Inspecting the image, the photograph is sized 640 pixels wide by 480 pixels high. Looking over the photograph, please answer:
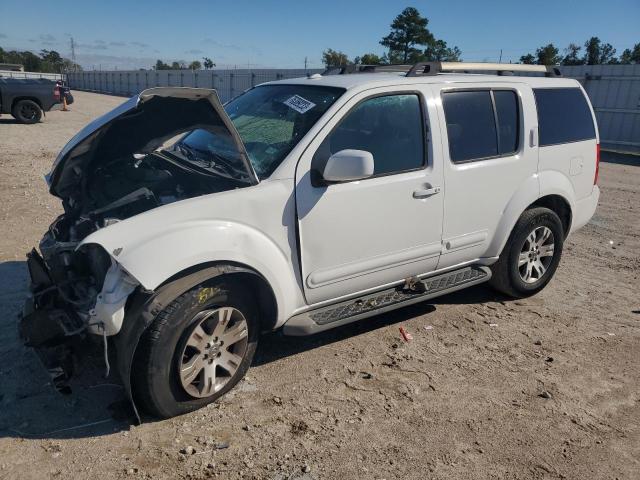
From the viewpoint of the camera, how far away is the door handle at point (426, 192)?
391cm

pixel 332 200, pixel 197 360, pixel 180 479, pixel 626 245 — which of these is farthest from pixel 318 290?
pixel 626 245

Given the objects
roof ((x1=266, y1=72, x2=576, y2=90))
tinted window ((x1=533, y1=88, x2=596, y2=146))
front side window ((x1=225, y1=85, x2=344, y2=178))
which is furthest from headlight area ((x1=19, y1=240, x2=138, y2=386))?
tinted window ((x1=533, y1=88, x2=596, y2=146))

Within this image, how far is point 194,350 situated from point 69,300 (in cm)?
79

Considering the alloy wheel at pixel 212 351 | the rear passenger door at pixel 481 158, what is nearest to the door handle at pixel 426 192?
the rear passenger door at pixel 481 158

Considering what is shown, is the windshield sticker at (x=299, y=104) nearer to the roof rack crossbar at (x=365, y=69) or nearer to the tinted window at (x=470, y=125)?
the tinted window at (x=470, y=125)

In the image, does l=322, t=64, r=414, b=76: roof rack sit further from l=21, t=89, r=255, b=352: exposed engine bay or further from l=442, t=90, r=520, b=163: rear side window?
l=21, t=89, r=255, b=352: exposed engine bay

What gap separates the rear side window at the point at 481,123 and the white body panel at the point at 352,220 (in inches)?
2.9

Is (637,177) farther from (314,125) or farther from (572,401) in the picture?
(314,125)

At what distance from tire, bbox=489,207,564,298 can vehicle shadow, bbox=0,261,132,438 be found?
3391mm

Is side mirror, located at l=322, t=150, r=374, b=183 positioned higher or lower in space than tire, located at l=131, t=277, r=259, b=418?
higher

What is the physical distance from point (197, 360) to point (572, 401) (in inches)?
97.8

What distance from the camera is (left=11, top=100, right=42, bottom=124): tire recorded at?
670 inches

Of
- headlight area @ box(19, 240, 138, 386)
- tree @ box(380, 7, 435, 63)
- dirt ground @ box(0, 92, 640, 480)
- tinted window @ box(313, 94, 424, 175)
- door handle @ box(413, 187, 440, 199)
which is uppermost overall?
tree @ box(380, 7, 435, 63)

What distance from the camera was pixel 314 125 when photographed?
3.55m
